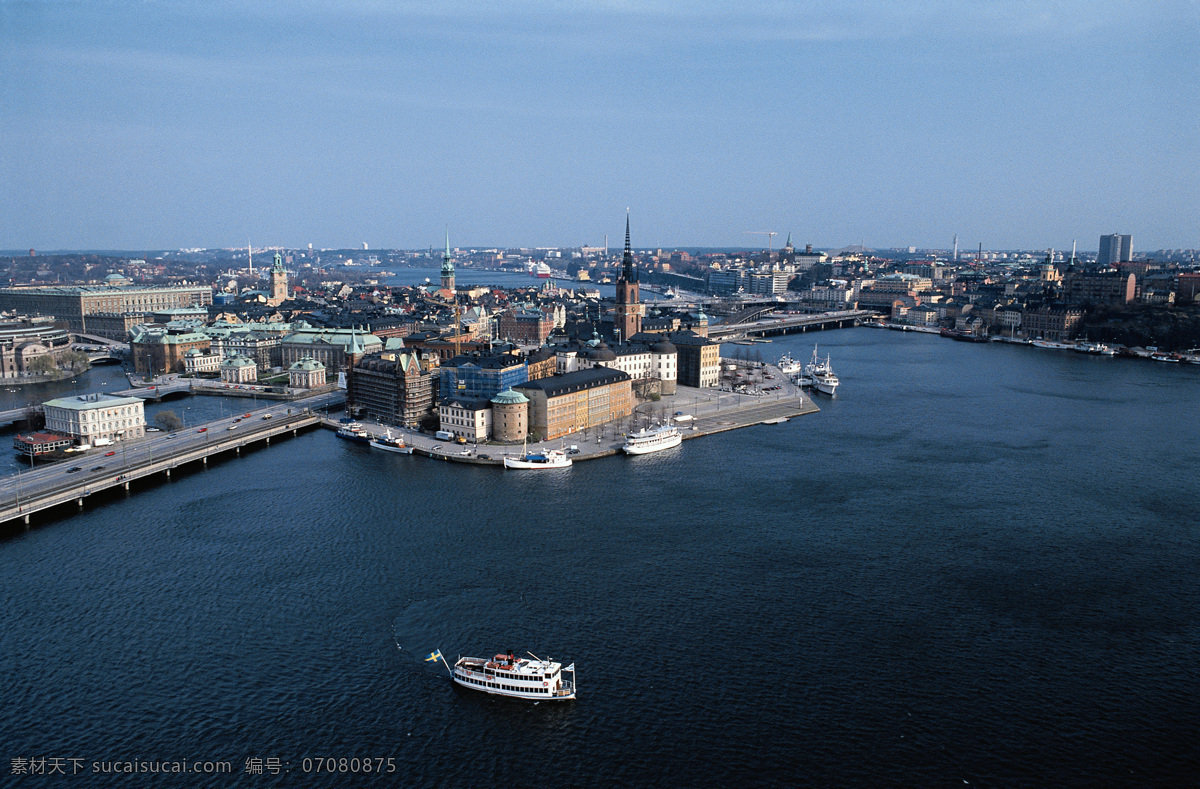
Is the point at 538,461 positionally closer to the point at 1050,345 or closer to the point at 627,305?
the point at 627,305

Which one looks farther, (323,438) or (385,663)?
(323,438)

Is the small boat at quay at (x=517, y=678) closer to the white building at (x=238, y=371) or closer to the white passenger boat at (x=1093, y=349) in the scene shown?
the white building at (x=238, y=371)

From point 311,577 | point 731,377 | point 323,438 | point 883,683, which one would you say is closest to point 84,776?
point 311,577

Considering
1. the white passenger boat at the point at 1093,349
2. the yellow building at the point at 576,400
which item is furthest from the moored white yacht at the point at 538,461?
the white passenger boat at the point at 1093,349

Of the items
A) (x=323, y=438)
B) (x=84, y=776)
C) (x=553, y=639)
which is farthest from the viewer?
(x=323, y=438)

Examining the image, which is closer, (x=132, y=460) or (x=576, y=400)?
(x=132, y=460)

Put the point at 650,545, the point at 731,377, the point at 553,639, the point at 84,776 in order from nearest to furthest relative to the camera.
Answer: the point at 84,776
the point at 553,639
the point at 650,545
the point at 731,377

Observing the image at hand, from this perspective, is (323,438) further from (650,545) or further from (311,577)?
(650,545)

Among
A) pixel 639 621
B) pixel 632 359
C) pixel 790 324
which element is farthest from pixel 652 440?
pixel 790 324

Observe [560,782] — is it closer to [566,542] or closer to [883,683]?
[883,683]
